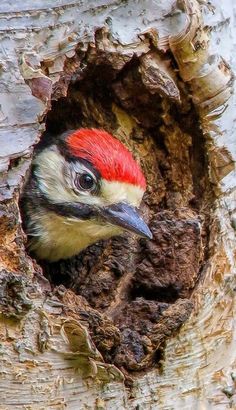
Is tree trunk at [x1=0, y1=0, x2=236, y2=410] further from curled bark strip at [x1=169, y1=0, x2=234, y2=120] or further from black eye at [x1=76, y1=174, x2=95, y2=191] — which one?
black eye at [x1=76, y1=174, x2=95, y2=191]

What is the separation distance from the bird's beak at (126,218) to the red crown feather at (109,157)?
12 centimetres

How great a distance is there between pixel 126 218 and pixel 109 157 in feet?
0.87

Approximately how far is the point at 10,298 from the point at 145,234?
30.7 inches

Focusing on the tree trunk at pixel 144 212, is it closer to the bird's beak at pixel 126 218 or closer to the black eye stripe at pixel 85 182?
the bird's beak at pixel 126 218

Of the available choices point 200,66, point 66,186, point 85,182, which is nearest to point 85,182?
point 85,182

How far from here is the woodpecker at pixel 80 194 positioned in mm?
3580

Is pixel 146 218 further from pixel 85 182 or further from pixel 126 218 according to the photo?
→ pixel 85 182

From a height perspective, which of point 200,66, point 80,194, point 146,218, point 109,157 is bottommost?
point 146,218

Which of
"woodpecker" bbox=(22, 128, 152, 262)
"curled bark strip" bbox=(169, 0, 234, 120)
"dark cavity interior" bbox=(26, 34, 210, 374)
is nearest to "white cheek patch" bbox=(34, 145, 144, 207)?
"woodpecker" bbox=(22, 128, 152, 262)

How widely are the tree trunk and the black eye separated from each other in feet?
0.78

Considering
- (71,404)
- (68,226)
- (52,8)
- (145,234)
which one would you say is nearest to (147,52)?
(52,8)

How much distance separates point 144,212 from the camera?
3.76 m

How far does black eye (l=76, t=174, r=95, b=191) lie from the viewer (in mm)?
3738

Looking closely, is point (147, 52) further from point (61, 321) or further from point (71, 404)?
point (71, 404)
